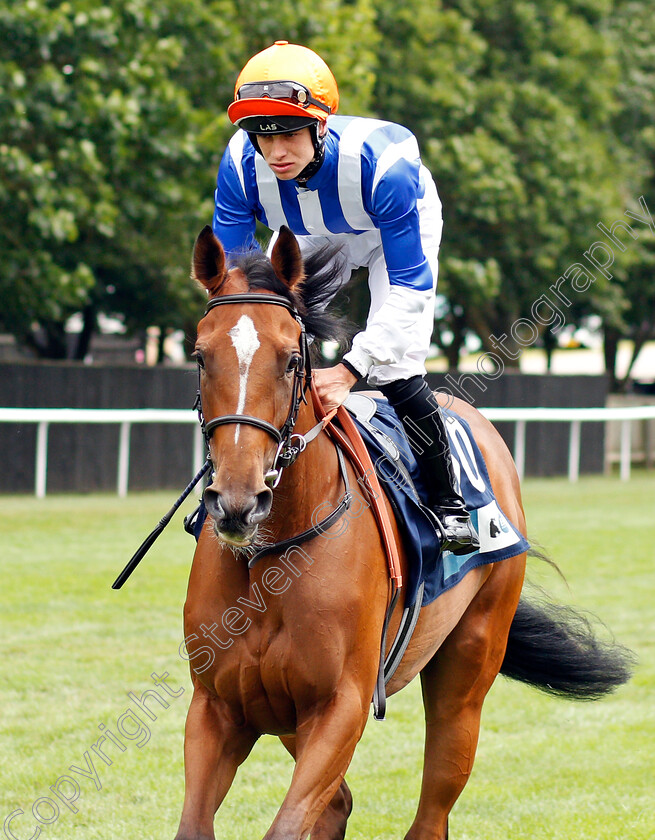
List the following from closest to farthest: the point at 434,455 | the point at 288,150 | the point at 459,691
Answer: the point at 288,150 → the point at 434,455 → the point at 459,691

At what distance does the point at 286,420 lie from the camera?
8.46ft

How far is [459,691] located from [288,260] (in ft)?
5.82

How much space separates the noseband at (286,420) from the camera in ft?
7.98

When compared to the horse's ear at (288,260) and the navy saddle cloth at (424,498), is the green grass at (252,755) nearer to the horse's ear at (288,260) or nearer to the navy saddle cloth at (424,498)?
the navy saddle cloth at (424,498)

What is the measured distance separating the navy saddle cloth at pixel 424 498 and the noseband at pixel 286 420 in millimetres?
560

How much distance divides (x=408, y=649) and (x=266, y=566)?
30.5 inches

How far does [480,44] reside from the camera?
16.8 m

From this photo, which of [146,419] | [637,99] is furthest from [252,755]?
[637,99]

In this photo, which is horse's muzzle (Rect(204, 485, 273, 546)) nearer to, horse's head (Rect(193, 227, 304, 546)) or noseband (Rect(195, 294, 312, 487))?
horse's head (Rect(193, 227, 304, 546))

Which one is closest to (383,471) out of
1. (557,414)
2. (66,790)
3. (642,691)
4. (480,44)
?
(66,790)

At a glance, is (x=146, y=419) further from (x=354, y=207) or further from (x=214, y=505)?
(x=214, y=505)

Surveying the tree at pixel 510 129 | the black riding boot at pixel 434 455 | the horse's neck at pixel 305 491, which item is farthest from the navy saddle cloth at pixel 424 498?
the tree at pixel 510 129

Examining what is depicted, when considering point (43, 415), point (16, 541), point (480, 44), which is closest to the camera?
point (16, 541)

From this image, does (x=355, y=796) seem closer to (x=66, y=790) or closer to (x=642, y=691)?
(x=66, y=790)
